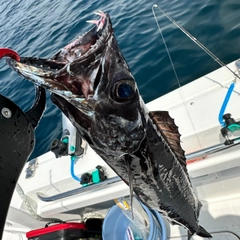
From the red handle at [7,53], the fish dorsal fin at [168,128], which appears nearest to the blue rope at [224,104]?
the fish dorsal fin at [168,128]

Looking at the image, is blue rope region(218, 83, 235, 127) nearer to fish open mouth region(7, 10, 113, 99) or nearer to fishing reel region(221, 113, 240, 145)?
fishing reel region(221, 113, 240, 145)

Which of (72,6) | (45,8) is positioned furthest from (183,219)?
(45,8)

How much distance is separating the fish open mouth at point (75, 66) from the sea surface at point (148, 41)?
4.06 meters

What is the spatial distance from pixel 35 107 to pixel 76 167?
6.77ft

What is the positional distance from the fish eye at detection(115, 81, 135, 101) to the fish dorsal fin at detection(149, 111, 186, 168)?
16.0 inches

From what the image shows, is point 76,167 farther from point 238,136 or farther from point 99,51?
point 99,51

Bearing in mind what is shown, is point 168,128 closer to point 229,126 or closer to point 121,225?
point 229,126

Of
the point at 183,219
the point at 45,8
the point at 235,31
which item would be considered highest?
the point at 45,8

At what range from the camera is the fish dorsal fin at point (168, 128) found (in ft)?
5.87

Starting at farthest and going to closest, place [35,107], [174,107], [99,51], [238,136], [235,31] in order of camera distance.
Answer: [235,31]
[174,107]
[238,136]
[35,107]
[99,51]

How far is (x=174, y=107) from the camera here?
3.37 meters

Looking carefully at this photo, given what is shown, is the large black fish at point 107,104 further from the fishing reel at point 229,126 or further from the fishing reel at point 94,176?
the fishing reel at point 94,176

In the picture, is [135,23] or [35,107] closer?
[35,107]

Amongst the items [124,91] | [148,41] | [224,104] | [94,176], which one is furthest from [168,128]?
[148,41]
